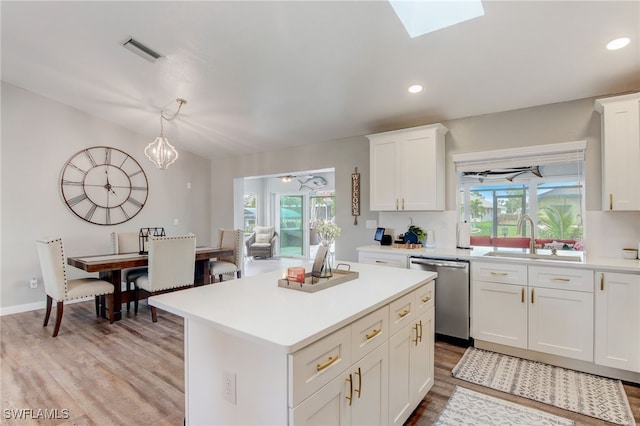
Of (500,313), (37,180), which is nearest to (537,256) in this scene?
(500,313)

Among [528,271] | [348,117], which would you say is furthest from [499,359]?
[348,117]

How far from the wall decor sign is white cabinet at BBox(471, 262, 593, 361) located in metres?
1.85

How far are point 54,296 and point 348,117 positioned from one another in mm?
3860

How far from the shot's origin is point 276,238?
911 cm

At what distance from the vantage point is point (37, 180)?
4402 mm

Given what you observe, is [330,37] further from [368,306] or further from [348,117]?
[368,306]

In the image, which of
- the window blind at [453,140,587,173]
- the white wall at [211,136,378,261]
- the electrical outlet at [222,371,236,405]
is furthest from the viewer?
the white wall at [211,136,378,261]

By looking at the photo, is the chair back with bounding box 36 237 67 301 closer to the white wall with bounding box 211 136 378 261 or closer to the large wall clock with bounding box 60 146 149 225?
the large wall clock with bounding box 60 146 149 225

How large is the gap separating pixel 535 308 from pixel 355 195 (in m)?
2.47

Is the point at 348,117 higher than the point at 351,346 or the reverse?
higher

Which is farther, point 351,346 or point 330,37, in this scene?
point 330,37

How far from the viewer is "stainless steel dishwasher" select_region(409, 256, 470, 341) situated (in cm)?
306

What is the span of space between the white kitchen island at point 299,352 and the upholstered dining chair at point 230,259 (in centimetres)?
317

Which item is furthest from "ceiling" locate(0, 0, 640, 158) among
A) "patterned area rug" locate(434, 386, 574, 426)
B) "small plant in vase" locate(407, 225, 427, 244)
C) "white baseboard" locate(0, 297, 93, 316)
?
"white baseboard" locate(0, 297, 93, 316)
